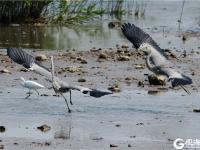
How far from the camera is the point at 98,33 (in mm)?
17719

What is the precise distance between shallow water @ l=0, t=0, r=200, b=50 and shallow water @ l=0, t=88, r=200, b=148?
5.13m

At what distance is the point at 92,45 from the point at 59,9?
345 cm

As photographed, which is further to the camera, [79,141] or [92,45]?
[92,45]

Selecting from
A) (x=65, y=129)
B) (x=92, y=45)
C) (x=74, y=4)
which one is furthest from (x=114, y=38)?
(x=65, y=129)

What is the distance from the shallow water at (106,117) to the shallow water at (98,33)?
202 inches

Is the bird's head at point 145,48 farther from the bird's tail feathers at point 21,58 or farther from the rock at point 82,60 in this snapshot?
the rock at point 82,60

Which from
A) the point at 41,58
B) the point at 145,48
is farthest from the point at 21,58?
the point at 41,58

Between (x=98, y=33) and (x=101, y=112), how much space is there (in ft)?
28.8

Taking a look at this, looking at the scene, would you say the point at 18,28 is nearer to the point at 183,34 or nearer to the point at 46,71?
the point at 183,34

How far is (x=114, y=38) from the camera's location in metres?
16.8

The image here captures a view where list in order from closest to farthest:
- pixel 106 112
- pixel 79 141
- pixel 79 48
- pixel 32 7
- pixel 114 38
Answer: pixel 79 141, pixel 106 112, pixel 79 48, pixel 114 38, pixel 32 7

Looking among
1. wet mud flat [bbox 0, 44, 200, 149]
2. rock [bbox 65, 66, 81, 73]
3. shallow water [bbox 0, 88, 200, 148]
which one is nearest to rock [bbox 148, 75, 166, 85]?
wet mud flat [bbox 0, 44, 200, 149]

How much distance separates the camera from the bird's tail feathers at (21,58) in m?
9.48

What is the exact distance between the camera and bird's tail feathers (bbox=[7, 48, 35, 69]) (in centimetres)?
948
